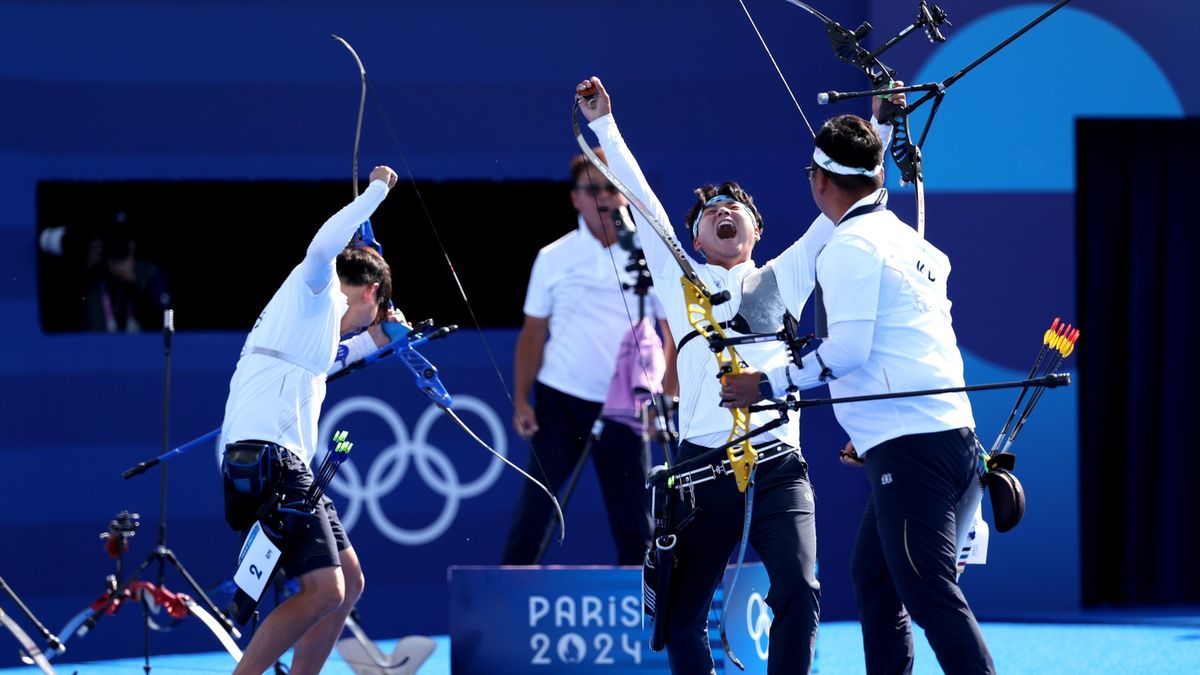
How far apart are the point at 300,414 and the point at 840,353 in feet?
5.58

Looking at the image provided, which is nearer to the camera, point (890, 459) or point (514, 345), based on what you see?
point (890, 459)

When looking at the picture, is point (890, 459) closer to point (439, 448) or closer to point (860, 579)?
point (860, 579)

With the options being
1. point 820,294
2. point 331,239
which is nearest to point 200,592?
point 331,239

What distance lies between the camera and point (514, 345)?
288 inches

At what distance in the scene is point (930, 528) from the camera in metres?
3.71

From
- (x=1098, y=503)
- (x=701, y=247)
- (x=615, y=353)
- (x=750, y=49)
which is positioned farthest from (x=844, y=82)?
(x=701, y=247)

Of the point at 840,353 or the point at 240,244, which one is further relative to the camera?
the point at 240,244

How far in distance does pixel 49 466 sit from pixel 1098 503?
5.06m

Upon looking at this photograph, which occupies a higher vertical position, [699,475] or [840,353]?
[840,353]

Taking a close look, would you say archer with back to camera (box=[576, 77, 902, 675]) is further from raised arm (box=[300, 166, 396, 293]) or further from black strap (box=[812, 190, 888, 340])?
raised arm (box=[300, 166, 396, 293])

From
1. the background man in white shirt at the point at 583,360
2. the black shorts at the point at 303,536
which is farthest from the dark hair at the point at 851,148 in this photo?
the background man in white shirt at the point at 583,360

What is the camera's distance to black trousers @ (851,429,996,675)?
3.64 meters

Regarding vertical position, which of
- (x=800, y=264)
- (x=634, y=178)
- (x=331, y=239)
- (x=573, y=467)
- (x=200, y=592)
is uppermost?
(x=634, y=178)

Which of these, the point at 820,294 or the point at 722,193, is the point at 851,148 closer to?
the point at 820,294
